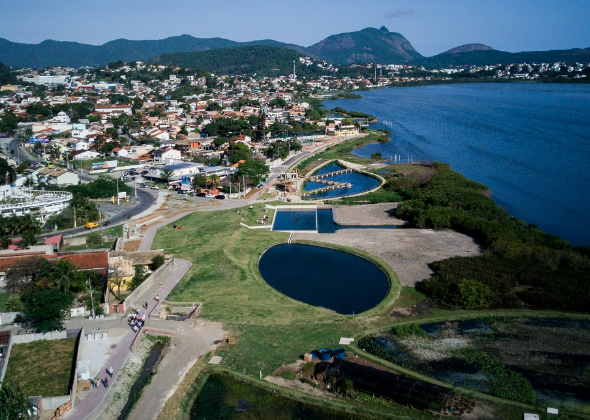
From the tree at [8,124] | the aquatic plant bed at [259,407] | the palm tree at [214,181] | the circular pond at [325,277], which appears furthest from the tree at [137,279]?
the tree at [8,124]

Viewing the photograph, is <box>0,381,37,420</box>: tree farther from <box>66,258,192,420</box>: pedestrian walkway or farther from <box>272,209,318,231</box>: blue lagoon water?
<box>272,209,318,231</box>: blue lagoon water

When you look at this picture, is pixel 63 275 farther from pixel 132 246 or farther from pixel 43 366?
pixel 132 246

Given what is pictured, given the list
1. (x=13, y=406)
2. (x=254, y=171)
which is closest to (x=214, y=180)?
(x=254, y=171)

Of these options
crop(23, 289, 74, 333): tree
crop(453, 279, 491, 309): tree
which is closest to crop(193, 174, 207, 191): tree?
crop(23, 289, 74, 333): tree

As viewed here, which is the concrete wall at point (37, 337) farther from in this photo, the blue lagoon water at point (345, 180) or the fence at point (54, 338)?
the blue lagoon water at point (345, 180)

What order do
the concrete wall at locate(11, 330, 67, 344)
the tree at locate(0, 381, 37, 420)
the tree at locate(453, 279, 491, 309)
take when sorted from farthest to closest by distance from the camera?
the tree at locate(453, 279, 491, 309) < the concrete wall at locate(11, 330, 67, 344) < the tree at locate(0, 381, 37, 420)

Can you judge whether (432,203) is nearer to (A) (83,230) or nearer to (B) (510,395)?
(B) (510,395)
